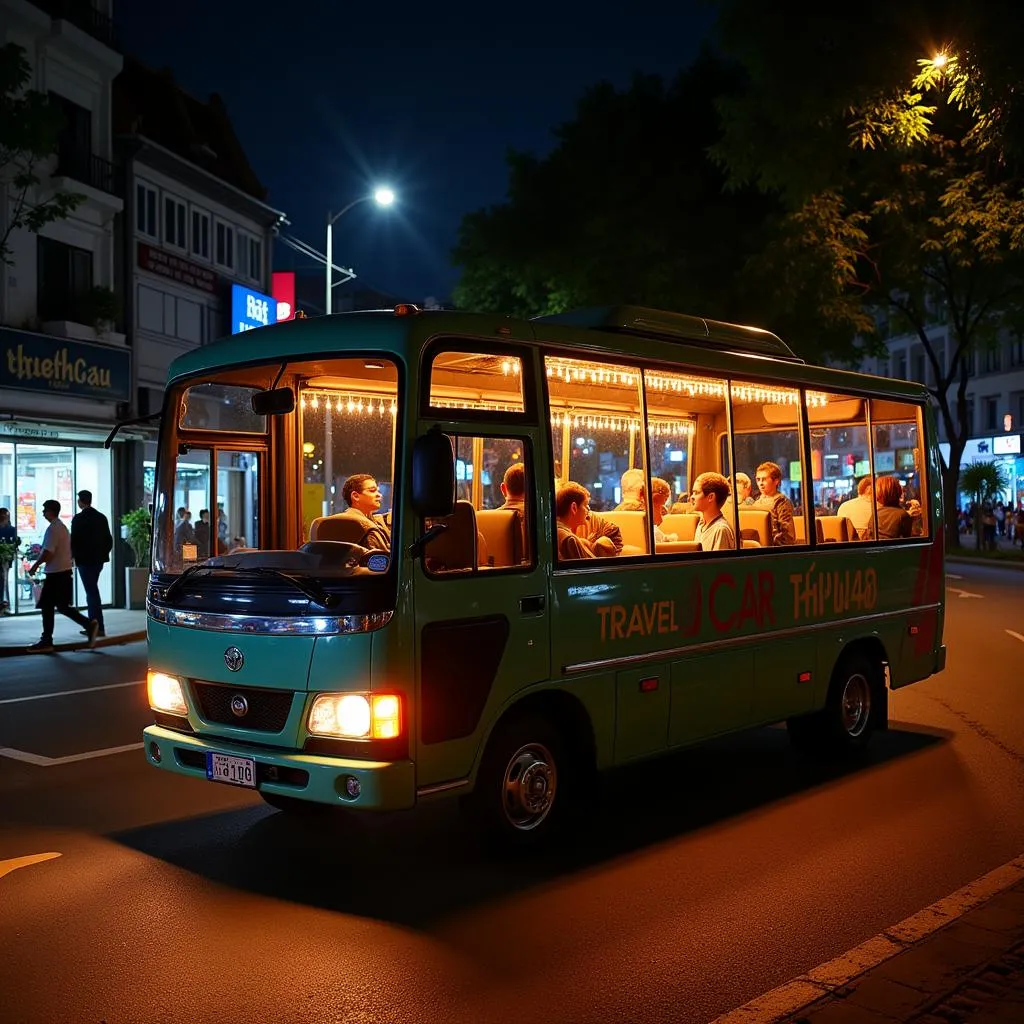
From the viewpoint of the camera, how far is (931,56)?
1709 centimetres

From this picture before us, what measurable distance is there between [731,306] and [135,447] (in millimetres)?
12865

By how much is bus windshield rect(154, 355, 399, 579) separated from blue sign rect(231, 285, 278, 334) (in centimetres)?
2198

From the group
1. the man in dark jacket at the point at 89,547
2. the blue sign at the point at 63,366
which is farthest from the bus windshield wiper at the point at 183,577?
the blue sign at the point at 63,366

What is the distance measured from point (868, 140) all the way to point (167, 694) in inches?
625

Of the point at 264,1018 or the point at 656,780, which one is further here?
the point at 656,780

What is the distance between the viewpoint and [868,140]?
61.6 ft

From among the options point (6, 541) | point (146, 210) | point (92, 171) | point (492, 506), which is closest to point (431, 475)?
point (492, 506)

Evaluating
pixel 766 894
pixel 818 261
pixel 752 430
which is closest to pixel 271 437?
pixel 752 430

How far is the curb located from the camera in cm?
1647

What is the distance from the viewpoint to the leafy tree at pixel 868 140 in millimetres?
16641

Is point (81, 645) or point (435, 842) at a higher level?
point (81, 645)

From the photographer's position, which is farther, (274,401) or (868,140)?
(868,140)

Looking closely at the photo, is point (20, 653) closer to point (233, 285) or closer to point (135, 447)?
point (135, 447)

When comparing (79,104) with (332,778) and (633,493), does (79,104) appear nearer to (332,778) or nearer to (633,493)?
(633,493)
